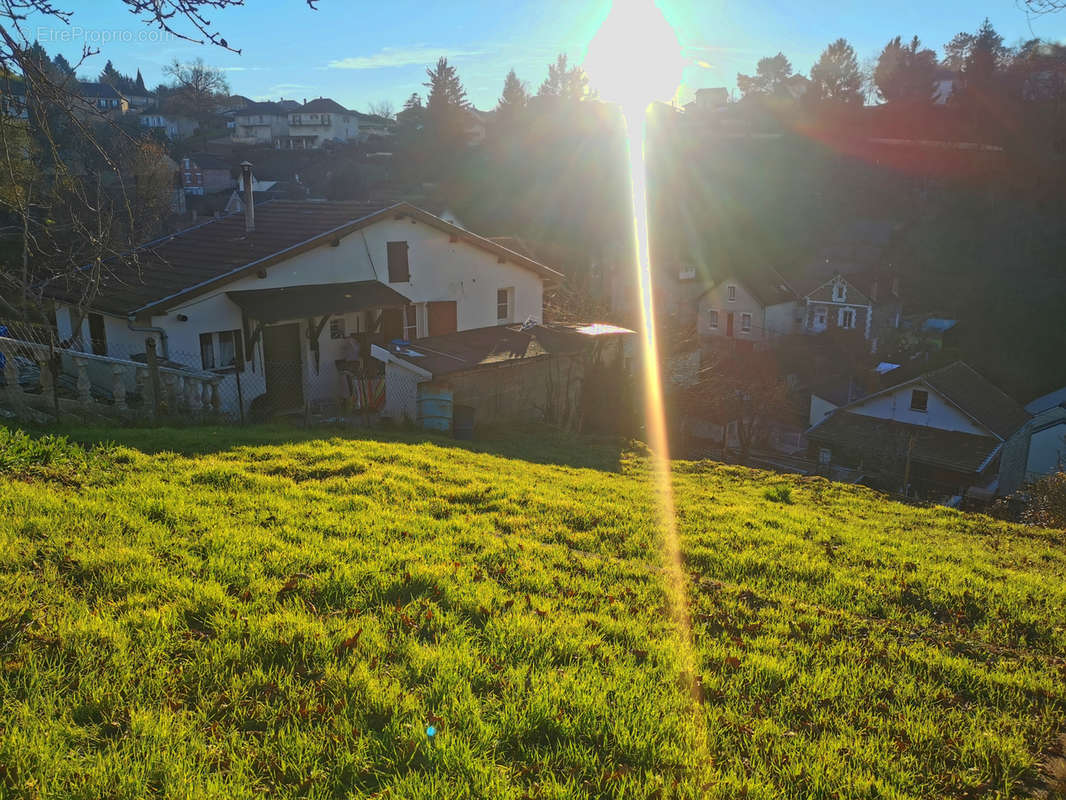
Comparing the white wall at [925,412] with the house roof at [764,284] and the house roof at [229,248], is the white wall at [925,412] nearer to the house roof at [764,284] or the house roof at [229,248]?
the house roof at [229,248]

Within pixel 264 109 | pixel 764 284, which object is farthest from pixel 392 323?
pixel 264 109

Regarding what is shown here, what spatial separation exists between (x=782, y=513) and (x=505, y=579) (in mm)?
5742

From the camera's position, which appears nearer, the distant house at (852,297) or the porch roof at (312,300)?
the porch roof at (312,300)

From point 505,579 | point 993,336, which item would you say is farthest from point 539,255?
point 505,579

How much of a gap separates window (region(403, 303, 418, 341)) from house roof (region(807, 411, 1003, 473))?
20.0 meters

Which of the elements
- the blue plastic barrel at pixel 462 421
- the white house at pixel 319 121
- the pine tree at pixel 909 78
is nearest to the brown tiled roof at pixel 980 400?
the blue plastic barrel at pixel 462 421

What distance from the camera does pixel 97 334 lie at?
61.0 ft

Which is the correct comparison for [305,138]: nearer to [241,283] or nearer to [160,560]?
[241,283]

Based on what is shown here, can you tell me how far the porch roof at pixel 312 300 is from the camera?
18.3 m

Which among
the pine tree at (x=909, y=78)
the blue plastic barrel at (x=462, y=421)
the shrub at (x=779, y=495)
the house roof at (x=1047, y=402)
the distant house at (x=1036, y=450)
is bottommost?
the distant house at (x=1036, y=450)

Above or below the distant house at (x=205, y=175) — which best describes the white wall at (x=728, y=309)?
below

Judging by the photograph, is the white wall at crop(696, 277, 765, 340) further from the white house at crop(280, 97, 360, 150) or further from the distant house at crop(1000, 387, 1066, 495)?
the white house at crop(280, 97, 360, 150)

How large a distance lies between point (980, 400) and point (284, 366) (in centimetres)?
2998

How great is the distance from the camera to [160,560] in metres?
5.88
